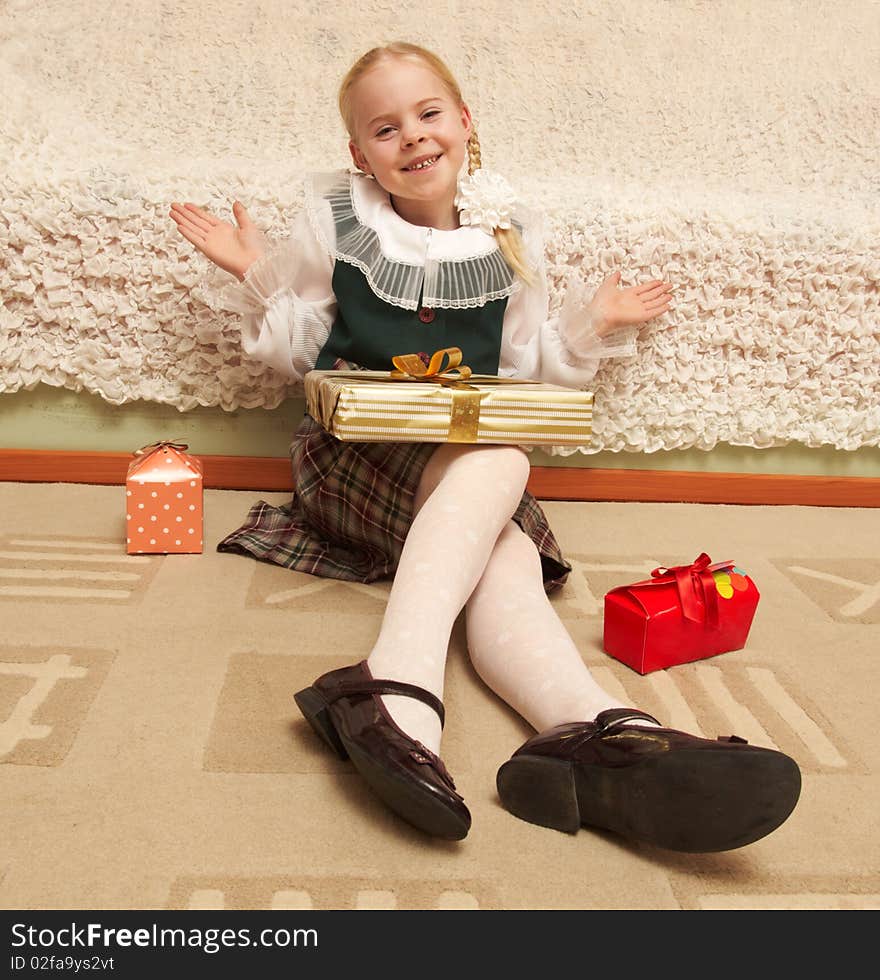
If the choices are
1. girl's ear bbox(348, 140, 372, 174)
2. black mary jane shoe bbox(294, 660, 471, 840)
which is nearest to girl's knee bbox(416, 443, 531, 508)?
black mary jane shoe bbox(294, 660, 471, 840)

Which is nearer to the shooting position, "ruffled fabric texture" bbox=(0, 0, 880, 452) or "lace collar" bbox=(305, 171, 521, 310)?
"lace collar" bbox=(305, 171, 521, 310)

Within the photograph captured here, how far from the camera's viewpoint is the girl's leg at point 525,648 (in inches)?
31.8

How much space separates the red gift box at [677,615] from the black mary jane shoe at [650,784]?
0.76 ft

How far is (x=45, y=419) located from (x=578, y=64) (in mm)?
1094

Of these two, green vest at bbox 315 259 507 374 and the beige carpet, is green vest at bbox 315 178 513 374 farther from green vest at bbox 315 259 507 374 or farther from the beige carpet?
the beige carpet

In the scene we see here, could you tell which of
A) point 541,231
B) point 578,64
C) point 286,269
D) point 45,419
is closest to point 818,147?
point 578,64

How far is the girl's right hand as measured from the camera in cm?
120

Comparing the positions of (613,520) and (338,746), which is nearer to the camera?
(338,746)

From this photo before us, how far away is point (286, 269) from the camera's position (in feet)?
3.93

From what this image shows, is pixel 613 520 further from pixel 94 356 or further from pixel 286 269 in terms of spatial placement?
pixel 94 356

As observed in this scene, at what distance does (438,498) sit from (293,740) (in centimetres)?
28

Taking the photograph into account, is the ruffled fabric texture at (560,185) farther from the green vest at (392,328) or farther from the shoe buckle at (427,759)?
the shoe buckle at (427,759)

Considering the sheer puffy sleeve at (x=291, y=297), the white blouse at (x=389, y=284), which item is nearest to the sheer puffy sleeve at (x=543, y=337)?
the white blouse at (x=389, y=284)

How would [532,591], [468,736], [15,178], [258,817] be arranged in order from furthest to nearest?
[15,178] → [532,591] → [468,736] → [258,817]
